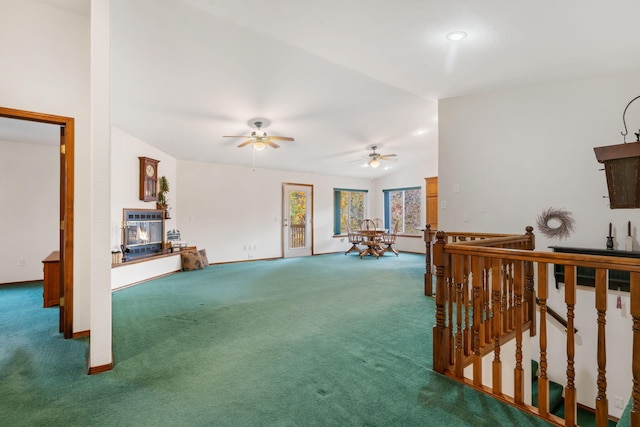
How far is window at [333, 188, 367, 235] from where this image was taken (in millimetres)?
9148

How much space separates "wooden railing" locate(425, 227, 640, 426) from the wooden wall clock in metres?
5.01

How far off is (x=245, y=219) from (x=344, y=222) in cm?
331

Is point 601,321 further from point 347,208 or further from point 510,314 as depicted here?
point 347,208

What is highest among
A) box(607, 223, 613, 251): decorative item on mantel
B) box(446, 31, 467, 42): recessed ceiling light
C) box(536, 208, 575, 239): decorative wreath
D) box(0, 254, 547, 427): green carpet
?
box(446, 31, 467, 42): recessed ceiling light

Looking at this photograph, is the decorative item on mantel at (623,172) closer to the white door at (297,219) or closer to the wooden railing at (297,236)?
the white door at (297,219)

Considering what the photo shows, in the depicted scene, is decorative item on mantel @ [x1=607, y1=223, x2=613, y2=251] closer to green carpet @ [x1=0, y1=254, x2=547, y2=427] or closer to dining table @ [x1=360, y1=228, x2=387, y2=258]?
green carpet @ [x1=0, y1=254, x2=547, y2=427]

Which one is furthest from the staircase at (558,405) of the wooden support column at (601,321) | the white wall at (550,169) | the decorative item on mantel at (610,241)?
the wooden support column at (601,321)

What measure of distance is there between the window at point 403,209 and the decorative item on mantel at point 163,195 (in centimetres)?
596

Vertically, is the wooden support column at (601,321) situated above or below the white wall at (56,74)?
below

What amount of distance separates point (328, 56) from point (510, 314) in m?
3.02

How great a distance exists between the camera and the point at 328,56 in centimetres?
325

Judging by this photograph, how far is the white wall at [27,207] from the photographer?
5016mm

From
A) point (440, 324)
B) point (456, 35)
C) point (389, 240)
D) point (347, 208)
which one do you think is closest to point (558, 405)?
point (440, 324)

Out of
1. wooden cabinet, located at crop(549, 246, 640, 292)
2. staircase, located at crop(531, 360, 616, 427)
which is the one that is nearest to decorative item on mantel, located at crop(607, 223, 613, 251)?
wooden cabinet, located at crop(549, 246, 640, 292)
